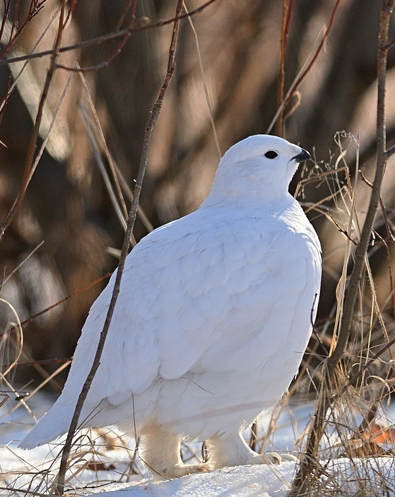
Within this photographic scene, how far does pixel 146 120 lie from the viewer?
6004 mm

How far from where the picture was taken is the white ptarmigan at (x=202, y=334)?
8.01ft

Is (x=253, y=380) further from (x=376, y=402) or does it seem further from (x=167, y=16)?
(x=167, y=16)

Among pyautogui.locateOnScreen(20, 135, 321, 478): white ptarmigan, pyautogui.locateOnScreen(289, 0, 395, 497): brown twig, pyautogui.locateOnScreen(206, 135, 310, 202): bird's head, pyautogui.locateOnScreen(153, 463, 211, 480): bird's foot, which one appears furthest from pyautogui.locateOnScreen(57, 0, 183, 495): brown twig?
pyautogui.locateOnScreen(206, 135, 310, 202): bird's head

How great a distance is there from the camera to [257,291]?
8.16 ft

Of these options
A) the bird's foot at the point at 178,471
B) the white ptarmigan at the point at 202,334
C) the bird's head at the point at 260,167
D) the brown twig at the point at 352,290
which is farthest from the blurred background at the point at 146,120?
the brown twig at the point at 352,290

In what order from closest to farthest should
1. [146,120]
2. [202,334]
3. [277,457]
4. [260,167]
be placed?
[202,334], [277,457], [260,167], [146,120]

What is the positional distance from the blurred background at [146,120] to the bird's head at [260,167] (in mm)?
2445

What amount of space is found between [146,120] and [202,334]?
12.5ft

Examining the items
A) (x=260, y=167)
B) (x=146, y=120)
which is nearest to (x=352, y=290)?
(x=260, y=167)

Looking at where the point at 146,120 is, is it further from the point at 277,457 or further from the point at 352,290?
the point at 352,290

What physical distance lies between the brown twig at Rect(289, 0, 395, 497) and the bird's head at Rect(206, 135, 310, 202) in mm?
963

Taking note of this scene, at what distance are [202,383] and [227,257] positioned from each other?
0.41m

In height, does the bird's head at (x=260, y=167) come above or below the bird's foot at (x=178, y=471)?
above

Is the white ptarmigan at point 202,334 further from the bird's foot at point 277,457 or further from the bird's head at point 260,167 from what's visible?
the bird's head at point 260,167
